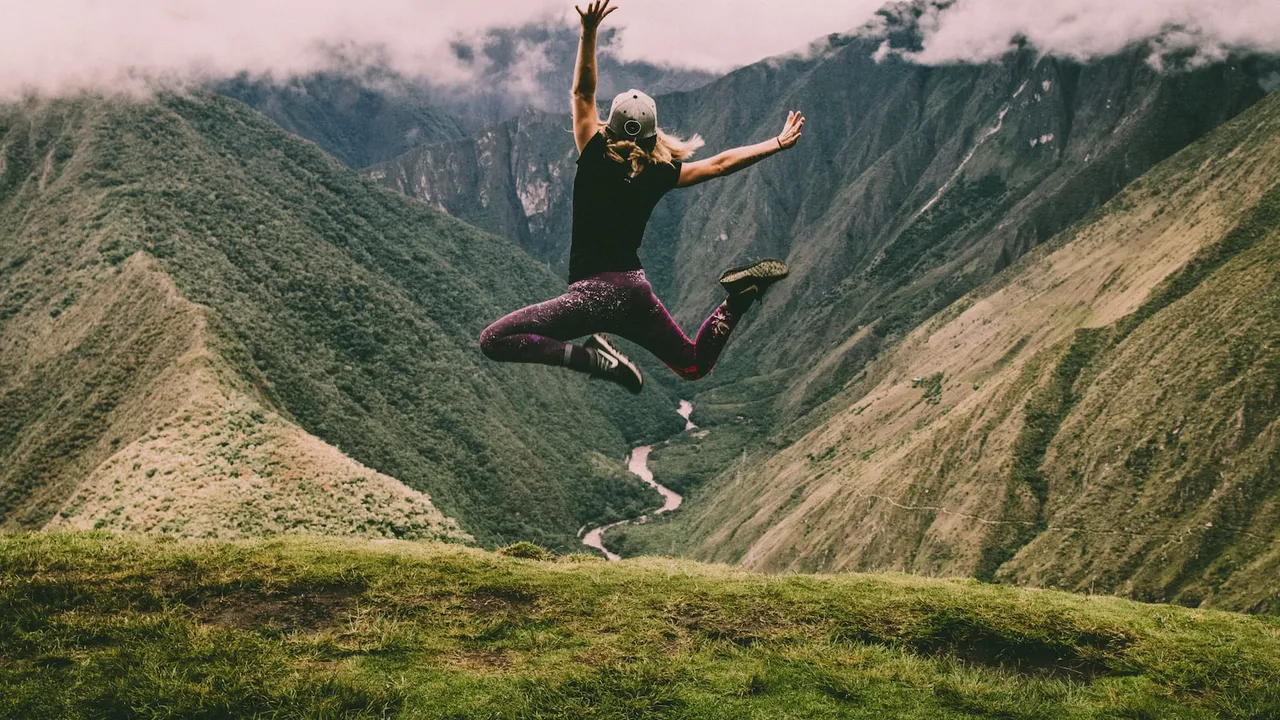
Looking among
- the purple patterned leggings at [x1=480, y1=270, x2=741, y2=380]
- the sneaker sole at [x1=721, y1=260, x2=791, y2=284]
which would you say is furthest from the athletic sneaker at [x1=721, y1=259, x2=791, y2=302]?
the purple patterned leggings at [x1=480, y1=270, x2=741, y2=380]

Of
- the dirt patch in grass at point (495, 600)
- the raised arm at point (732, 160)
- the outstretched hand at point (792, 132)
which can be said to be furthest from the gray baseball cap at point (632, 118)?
the dirt patch in grass at point (495, 600)

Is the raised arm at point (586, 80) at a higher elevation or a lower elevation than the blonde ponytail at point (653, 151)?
higher

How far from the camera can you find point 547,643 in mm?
8859

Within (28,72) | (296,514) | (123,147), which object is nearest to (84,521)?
(296,514)

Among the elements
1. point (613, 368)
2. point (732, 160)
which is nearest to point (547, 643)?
point (613, 368)

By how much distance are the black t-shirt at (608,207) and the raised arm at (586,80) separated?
8.1 inches

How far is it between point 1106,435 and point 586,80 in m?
86.1

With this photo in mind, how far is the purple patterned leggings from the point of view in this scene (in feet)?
27.2

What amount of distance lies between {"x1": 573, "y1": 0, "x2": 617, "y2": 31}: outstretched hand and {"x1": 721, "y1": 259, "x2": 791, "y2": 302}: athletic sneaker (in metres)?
2.72

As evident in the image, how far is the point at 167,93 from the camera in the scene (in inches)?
6078

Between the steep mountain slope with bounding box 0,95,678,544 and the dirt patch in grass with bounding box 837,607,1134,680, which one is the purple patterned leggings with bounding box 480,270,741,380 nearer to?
the dirt patch in grass with bounding box 837,607,1134,680

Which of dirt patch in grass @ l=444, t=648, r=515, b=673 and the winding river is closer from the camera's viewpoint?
dirt patch in grass @ l=444, t=648, r=515, b=673

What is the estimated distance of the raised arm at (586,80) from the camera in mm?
7781

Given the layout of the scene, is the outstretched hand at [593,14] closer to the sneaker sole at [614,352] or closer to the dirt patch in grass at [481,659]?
the sneaker sole at [614,352]
